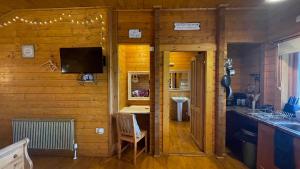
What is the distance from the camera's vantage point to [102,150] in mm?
3957

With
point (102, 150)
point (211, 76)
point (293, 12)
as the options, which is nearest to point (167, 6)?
point (211, 76)

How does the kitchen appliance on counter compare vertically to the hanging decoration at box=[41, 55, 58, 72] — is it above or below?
below

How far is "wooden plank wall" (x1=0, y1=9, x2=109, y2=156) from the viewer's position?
394 centimetres

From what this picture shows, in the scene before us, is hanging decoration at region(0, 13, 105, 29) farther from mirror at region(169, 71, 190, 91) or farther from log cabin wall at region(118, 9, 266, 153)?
mirror at region(169, 71, 190, 91)

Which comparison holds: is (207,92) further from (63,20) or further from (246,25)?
(63,20)

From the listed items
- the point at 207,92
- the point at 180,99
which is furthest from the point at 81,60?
the point at 180,99

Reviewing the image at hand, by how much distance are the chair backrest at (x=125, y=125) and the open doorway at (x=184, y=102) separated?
0.72 m

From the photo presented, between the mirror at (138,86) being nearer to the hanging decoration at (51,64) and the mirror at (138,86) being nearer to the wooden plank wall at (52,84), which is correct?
the wooden plank wall at (52,84)

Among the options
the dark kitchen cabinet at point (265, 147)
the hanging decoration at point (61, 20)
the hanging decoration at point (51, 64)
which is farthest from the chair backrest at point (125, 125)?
the dark kitchen cabinet at point (265, 147)

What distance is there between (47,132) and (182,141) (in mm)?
2784

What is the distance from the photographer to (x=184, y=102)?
7195 mm

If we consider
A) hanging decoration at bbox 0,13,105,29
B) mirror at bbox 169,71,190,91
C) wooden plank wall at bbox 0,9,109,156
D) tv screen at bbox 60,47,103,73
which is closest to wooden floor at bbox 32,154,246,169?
wooden plank wall at bbox 0,9,109,156

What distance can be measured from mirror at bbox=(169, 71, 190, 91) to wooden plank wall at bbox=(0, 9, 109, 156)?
Result: 3.49 m

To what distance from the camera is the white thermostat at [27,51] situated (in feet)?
13.1
